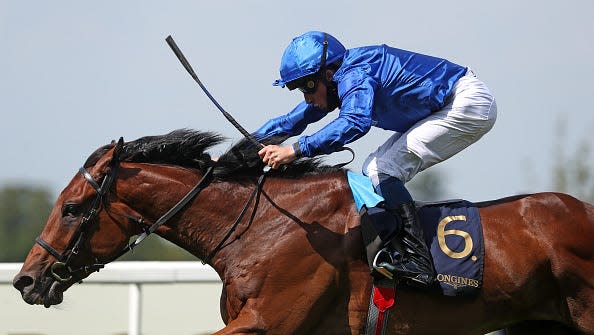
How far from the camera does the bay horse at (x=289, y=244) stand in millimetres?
5090

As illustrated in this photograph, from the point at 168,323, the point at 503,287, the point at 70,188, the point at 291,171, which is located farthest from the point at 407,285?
the point at 168,323

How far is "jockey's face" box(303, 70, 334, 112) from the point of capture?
17.2 feet

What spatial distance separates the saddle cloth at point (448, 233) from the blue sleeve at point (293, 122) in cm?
64

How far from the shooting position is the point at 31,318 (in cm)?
751

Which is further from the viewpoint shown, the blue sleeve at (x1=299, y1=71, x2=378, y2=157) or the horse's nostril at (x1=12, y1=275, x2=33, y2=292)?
the horse's nostril at (x1=12, y1=275, x2=33, y2=292)

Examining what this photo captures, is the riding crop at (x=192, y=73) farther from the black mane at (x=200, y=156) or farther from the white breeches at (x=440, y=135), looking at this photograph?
the white breeches at (x=440, y=135)

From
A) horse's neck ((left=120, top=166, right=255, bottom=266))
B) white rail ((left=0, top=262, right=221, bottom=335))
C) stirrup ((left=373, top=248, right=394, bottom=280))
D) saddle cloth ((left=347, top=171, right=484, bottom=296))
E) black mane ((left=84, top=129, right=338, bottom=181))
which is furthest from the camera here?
white rail ((left=0, top=262, right=221, bottom=335))

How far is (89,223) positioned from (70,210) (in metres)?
0.12

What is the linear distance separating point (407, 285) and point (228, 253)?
88 cm

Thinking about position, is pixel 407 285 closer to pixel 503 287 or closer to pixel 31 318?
pixel 503 287

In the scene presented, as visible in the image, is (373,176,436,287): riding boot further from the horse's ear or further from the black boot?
the horse's ear

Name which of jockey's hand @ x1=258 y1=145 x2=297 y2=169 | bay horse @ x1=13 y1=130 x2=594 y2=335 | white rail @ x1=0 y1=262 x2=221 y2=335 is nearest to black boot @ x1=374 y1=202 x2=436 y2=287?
bay horse @ x1=13 y1=130 x2=594 y2=335

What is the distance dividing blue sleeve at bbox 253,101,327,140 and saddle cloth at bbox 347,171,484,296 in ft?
2.10

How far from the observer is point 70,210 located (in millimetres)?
5176
